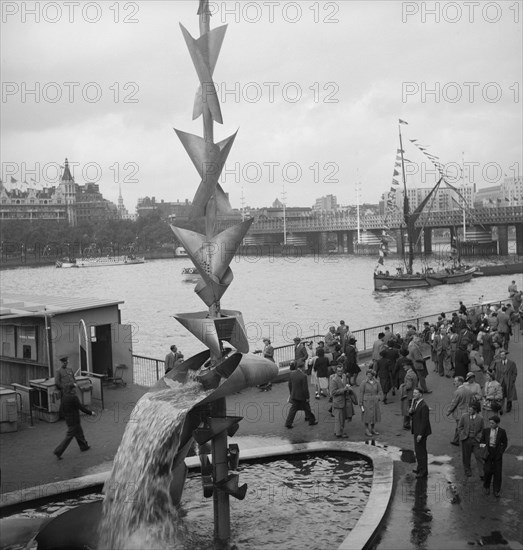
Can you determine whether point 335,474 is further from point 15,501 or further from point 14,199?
point 14,199

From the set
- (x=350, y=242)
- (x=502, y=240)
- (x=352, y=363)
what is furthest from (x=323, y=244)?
(x=352, y=363)

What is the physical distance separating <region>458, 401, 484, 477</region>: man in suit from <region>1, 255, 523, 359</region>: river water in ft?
92.1

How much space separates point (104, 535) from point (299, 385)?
22.6 ft

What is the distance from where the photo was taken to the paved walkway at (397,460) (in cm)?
1062

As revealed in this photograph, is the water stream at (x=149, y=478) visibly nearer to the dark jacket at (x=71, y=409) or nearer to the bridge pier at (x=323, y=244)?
the dark jacket at (x=71, y=409)

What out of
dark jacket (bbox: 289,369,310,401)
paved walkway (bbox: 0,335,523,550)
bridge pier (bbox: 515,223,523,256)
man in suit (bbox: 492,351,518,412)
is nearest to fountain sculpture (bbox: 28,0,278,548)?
paved walkway (bbox: 0,335,523,550)

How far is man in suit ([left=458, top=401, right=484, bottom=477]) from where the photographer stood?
12.9 meters

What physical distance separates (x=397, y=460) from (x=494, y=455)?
7.94 feet

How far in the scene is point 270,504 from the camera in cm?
1212

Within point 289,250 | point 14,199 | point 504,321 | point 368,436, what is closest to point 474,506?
point 368,436

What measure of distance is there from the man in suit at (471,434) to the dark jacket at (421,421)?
2.00ft

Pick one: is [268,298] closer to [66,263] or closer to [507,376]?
Answer: [507,376]

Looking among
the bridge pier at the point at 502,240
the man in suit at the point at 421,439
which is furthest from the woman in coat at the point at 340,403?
the bridge pier at the point at 502,240

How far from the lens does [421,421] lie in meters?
13.1
